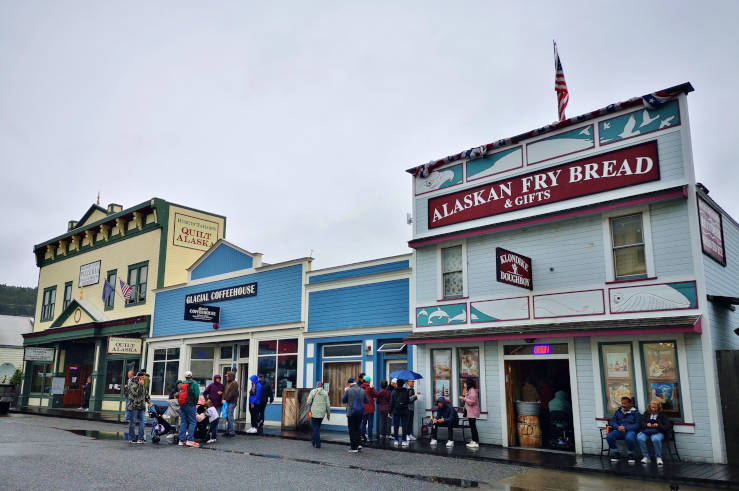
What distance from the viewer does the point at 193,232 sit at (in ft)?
98.6

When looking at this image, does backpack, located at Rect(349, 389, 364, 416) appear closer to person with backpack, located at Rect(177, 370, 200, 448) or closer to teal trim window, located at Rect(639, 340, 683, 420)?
person with backpack, located at Rect(177, 370, 200, 448)

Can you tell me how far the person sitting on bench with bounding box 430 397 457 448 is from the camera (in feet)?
48.4

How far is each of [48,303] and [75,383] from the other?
657cm

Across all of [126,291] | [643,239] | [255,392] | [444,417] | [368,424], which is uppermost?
[126,291]

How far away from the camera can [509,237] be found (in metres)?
15.6

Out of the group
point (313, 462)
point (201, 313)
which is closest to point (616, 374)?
point (313, 462)

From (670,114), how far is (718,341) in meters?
4.90

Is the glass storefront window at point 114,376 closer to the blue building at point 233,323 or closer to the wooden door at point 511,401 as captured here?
the blue building at point 233,323

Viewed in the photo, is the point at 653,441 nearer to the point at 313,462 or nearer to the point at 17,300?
the point at 313,462

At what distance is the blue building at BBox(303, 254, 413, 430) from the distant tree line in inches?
3279

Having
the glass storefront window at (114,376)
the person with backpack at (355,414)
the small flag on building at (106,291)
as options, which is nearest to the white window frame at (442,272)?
the person with backpack at (355,414)

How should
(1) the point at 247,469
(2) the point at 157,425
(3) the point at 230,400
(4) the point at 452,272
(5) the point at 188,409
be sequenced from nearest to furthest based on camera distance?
(1) the point at 247,469, (5) the point at 188,409, (2) the point at 157,425, (4) the point at 452,272, (3) the point at 230,400

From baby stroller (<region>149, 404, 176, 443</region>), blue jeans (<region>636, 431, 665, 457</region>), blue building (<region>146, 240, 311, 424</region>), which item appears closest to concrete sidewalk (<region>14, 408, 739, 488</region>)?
blue jeans (<region>636, 431, 665, 457</region>)

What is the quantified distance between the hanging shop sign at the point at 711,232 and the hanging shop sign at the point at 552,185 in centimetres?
127
